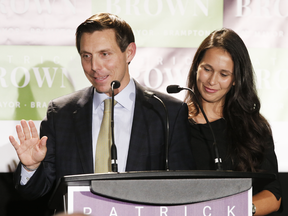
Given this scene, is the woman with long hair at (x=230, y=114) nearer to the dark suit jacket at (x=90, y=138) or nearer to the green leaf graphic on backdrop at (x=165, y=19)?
the dark suit jacket at (x=90, y=138)

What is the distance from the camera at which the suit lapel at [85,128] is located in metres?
1.77

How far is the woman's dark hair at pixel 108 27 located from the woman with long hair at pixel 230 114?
0.54 metres

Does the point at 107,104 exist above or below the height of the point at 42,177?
above

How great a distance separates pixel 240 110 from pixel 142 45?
0.92m

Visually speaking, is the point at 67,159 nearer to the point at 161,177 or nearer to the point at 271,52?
the point at 161,177

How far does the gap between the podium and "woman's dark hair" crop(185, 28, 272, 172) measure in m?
0.98

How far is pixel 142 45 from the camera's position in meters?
2.70

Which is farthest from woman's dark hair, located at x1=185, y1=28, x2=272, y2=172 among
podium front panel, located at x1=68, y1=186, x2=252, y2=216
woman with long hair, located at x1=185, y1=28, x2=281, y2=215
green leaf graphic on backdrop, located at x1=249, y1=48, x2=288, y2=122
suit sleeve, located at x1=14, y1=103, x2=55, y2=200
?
podium front panel, located at x1=68, y1=186, x2=252, y2=216

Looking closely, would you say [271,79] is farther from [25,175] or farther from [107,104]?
[25,175]

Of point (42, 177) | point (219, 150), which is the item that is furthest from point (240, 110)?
point (42, 177)

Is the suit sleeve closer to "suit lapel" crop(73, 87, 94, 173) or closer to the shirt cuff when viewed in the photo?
the shirt cuff

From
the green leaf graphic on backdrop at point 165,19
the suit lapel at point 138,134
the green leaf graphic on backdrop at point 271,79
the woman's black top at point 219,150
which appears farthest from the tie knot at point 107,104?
the green leaf graphic on backdrop at point 271,79

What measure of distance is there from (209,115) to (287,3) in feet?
4.01

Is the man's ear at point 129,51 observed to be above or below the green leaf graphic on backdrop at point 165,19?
below
